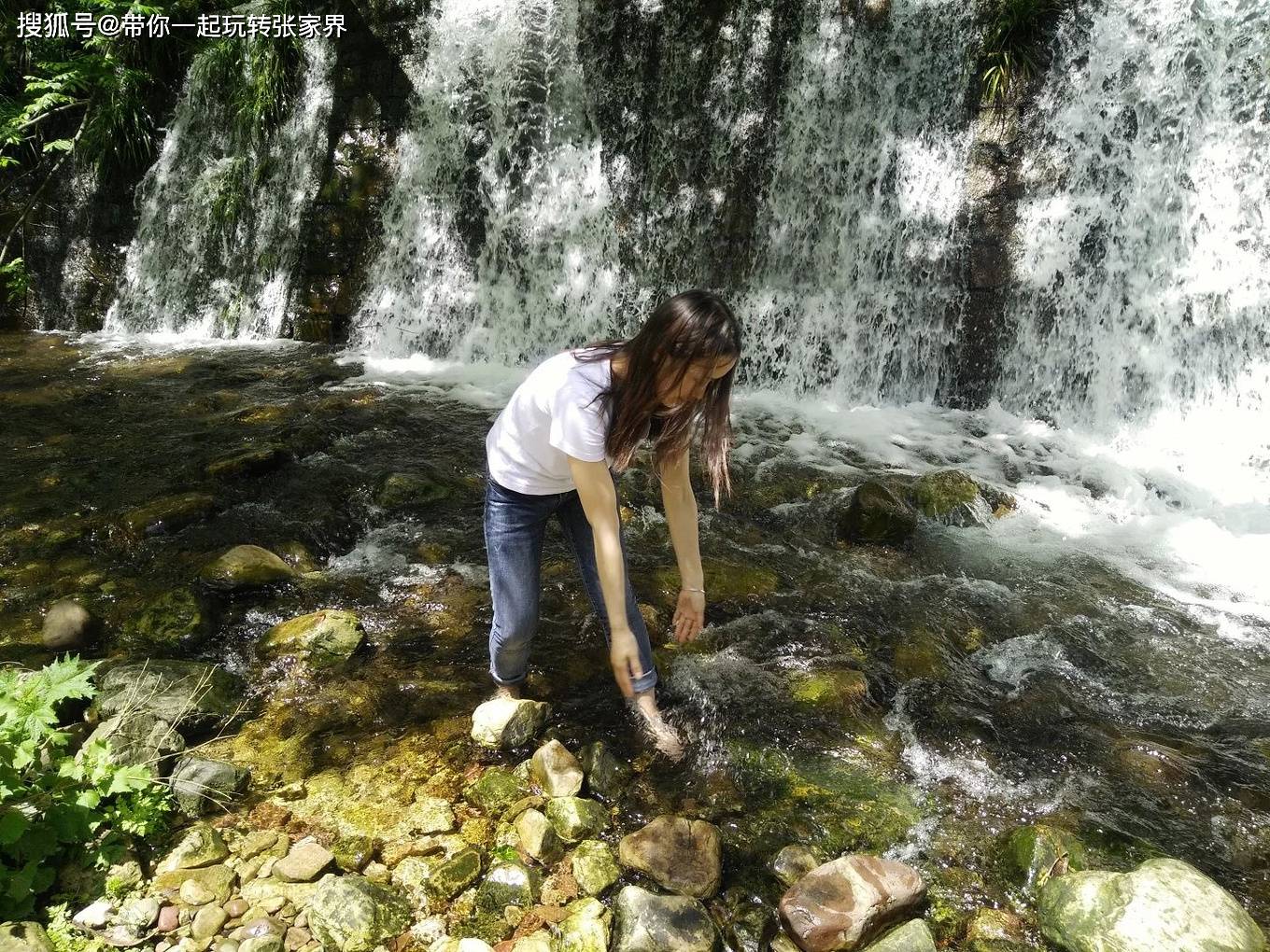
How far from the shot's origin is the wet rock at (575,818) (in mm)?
2727

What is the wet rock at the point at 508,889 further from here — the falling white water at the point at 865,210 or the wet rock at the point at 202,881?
the falling white water at the point at 865,210

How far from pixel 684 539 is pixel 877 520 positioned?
2872mm

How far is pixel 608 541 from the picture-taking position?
2311 millimetres

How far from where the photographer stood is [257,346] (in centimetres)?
1002

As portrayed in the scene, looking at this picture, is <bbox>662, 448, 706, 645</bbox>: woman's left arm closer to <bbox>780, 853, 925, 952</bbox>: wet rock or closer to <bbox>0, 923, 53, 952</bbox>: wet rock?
<bbox>780, 853, 925, 952</bbox>: wet rock

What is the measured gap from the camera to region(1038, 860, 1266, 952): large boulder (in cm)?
230

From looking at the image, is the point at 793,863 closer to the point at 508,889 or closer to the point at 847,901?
the point at 847,901

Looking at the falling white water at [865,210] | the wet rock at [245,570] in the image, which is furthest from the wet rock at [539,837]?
the falling white water at [865,210]

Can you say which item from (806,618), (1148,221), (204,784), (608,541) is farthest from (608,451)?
(1148,221)

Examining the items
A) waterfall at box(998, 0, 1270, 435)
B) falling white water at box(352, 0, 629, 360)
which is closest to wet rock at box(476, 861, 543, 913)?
waterfall at box(998, 0, 1270, 435)

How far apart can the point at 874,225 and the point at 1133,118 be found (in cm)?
245

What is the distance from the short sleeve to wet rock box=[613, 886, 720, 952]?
135cm

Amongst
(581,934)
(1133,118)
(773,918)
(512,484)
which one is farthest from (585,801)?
(1133,118)

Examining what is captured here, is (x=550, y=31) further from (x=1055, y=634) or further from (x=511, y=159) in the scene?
(x=1055, y=634)
